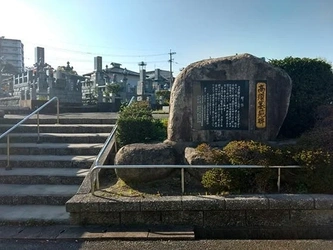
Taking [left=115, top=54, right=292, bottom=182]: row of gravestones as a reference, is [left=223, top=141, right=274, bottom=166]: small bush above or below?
below

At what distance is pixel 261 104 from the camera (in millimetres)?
4953

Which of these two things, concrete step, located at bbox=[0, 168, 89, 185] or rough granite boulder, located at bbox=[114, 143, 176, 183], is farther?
concrete step, located at bbox=[0, 168, 89, 185]

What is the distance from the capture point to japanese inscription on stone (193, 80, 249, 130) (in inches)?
196

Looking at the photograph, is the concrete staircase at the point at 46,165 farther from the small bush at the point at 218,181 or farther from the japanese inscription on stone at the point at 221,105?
the japanese inscription on stone at the point at 221,105

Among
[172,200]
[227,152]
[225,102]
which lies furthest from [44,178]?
[225,102]

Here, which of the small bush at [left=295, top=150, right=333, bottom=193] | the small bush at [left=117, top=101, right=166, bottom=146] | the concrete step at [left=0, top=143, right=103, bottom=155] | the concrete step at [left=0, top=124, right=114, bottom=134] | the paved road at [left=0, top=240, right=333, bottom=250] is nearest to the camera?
the paved road at [left=0, top=240, right=333, bottom=250]

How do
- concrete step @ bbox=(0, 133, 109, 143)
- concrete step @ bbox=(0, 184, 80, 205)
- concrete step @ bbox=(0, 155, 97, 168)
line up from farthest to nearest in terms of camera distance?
concrete step @ bbox=(0, 133, 109, 143), concrete step @ bbox=(0, 155, 97, 168), concrete step @ bbox=(0, 184, 80, 205)

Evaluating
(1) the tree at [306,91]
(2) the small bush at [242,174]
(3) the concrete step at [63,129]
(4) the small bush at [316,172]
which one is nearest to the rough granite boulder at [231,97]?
(1) the tree at [306,91]

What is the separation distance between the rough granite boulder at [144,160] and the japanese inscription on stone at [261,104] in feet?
5.95

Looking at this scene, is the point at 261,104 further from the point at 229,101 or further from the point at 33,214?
the point at 33,214

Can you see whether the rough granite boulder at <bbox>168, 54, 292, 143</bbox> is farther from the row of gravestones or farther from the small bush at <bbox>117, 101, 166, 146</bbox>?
the small bush at <bbox>117, 101, 166, 146</bbox>

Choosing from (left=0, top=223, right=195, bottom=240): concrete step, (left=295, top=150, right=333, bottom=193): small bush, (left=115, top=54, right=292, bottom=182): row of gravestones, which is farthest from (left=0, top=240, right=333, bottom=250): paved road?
(left=115, top=54, right=292, bottom=182): row of gravestones

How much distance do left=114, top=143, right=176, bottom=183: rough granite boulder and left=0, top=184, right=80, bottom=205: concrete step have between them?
937 mm

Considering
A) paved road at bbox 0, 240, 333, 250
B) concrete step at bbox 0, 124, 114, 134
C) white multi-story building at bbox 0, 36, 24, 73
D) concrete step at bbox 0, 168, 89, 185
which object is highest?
white multi-story building at bbox 0, 36, 24, 73
